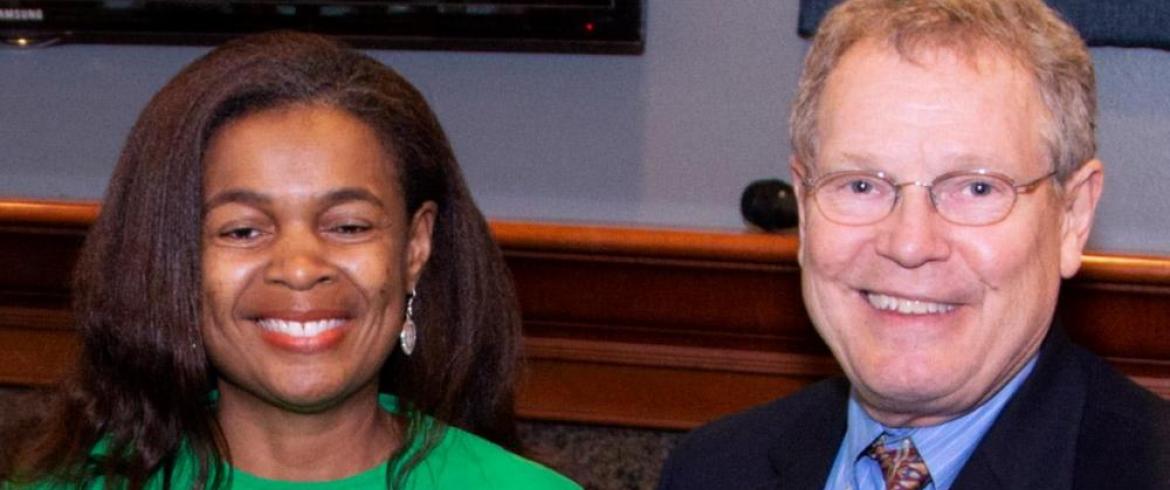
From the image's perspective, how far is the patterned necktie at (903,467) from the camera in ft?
6.80

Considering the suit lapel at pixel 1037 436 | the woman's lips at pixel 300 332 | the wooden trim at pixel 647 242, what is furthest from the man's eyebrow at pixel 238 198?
the suit lapel at pixel 1037 436

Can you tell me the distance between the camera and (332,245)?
7.27 feet

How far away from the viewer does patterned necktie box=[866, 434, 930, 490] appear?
2072 mm

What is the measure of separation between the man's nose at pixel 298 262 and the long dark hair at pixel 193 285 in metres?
0.11

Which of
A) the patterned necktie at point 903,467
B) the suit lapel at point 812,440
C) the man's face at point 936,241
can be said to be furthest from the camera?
the suit lapel at point 812,440

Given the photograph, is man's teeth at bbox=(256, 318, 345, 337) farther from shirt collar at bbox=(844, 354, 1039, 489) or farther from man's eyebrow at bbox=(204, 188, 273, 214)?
shirt collar at bbox=(844, 354, 1039, 489)

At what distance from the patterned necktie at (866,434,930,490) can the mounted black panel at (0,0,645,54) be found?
3.55 feet

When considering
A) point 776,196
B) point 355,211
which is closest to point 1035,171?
point 355,211

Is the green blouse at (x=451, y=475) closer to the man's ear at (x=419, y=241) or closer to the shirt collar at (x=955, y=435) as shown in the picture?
the man's ear at (x=419, y=241)

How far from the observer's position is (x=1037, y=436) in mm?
2041

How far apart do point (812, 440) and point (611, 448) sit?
2.91 ft

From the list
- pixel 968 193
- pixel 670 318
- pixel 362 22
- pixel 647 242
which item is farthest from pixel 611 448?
pixel 968 193

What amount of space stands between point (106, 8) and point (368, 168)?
1.16 metres

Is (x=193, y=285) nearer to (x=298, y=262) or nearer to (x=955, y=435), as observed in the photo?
(x=298, y=262)
